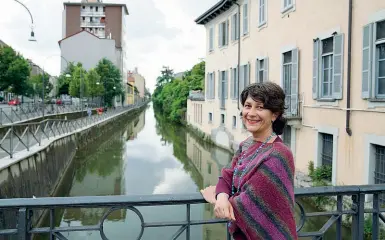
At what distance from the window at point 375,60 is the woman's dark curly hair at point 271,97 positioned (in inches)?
305

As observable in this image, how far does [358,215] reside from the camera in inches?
114

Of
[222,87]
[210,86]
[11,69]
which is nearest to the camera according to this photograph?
[222,87]

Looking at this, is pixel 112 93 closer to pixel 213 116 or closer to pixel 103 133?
pixel 103 133

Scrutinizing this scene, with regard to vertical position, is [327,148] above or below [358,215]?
below

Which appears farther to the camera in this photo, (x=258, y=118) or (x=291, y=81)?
(x=291, y=81)

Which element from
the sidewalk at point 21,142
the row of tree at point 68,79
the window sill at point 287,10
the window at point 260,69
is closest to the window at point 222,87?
the window at point 260,69

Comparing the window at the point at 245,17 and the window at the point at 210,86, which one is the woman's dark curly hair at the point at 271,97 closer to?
the window at the point at 245,17

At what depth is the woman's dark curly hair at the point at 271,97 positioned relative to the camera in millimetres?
2043

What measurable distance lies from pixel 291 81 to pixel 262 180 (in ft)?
41.9

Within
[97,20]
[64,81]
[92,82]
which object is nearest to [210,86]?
[92,82]

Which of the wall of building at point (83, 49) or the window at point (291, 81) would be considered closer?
the window at point (291, 81)

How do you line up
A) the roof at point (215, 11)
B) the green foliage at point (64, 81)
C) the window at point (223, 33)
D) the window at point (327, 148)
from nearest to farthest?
the window at point (327, 148) < the roof at point (215, 11) < the window at point (223, 33) < the green foliage at point (64, 81)

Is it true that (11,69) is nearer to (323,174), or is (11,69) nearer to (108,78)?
(108,78)

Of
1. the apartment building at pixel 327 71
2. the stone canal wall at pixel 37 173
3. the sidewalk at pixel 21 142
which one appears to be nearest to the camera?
the apartment building at pixel 327 71
